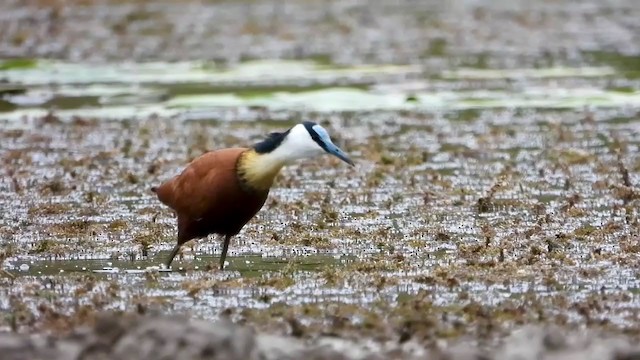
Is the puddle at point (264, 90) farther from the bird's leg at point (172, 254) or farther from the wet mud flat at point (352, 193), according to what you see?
the bird's leg at point (172, 254)

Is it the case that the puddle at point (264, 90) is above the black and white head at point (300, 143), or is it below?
below

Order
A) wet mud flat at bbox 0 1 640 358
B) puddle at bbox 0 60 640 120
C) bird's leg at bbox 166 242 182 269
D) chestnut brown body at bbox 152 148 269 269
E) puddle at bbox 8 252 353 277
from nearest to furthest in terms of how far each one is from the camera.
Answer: wet mud flat at bbox 0 1 640 358 < chestnut brown body at bbox 152 148 269 269 < puddle at bbox 8 252 353 277 < bird's leg at bbox 166 242 182 269 < puddle at bbox 0 60 640 120

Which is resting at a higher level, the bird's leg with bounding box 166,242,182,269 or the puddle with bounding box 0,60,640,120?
the bird's leg with bounding box 166,242,182,269

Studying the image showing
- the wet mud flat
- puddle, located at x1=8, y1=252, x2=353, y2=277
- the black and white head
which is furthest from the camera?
puddle, located at x1=8, y1=252, x2=353, y2=277

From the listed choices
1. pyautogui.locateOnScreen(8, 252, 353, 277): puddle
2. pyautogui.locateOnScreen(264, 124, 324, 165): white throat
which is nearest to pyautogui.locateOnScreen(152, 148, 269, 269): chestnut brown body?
pyautogui.locateOnScreen(8, 252, 353, 277): puddle

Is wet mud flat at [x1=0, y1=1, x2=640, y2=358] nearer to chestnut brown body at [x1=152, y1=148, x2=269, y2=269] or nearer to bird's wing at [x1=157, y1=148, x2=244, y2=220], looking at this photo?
chestnut brown body at [x1=152, y1=148, x2=269, y2=269]

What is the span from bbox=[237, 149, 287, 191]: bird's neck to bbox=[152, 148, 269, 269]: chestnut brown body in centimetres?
2

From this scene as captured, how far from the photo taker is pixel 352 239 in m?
12.3

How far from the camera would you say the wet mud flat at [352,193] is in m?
9.74

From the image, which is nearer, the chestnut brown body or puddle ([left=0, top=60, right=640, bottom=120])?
the chestnut brown body

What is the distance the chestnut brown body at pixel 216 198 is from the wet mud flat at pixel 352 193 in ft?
1.02

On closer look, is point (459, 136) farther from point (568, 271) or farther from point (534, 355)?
point (534, 355)

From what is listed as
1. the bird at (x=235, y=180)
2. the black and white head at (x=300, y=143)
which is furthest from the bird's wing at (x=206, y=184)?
the black and white head at (x=300, y=143)

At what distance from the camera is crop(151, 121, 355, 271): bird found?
10.7 m
